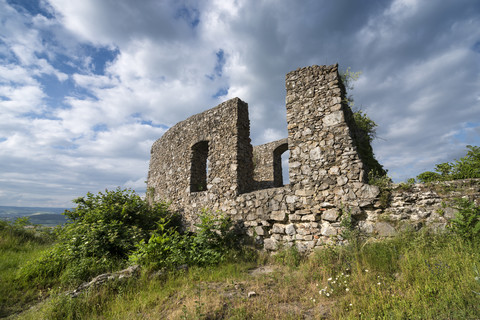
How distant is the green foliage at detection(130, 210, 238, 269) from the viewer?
16.5 feet

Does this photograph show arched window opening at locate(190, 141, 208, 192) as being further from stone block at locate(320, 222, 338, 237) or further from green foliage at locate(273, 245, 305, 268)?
stone block at locate(320, 222, 338, 237)

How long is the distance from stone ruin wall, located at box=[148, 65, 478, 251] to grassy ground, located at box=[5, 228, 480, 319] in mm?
546

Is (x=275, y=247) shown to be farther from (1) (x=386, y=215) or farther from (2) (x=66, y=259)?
(2) (x=66, y=259)

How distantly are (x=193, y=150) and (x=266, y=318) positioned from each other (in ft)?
22.2

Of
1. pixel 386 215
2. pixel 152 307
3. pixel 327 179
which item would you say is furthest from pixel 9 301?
pixel 386 215

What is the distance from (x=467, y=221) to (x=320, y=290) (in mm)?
2557

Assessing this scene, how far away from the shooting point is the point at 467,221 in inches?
138

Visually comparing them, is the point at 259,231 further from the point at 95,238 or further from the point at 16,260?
the point at 16,260

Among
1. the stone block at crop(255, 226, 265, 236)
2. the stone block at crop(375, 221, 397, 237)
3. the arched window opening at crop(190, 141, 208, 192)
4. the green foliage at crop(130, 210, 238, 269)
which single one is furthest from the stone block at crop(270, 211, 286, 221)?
the arched window opening at crop(190, 141, 208, 192)

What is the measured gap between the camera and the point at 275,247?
5.64m

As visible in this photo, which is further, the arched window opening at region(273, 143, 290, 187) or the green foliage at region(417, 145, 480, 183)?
the arched window opening at region(273, 143, 290, 187)

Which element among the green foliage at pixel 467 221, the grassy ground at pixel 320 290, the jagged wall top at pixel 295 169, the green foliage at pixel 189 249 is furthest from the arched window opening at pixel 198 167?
the green foliage at pixel 467 221

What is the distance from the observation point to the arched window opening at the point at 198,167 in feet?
28.4

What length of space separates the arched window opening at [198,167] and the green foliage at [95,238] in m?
1.49
